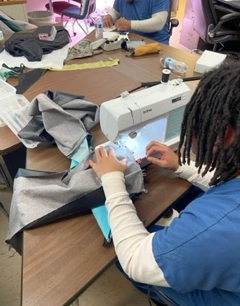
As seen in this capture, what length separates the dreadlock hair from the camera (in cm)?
51

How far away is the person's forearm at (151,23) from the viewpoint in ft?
6.40

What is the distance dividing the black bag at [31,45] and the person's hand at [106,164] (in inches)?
44.5

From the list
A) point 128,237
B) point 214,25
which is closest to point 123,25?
point 214,25

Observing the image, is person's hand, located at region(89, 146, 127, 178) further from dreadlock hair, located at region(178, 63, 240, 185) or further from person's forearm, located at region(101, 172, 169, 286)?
dreadlock hair, located at region(178, 63, 240, 185)

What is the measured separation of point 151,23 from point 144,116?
147cm

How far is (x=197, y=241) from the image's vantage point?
48 centimetres

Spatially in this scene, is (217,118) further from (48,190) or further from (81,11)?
(81,11)

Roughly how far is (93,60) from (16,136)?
896mm

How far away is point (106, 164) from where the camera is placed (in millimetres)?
763

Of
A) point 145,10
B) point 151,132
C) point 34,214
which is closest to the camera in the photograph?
point 34,214

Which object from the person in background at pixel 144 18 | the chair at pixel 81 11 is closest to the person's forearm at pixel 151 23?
the person in background at pixel 144 18

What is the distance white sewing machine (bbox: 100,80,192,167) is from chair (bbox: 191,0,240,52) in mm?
1862

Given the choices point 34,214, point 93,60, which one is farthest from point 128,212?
point 93,60

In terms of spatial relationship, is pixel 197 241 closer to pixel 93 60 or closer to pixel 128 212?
pixel 128 212
